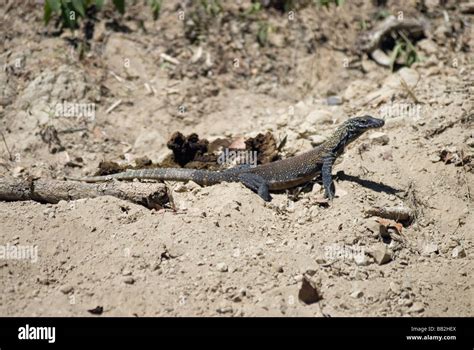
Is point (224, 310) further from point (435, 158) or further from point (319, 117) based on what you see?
point (319, 117)

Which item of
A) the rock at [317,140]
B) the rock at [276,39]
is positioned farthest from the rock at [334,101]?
the rock at [276,39]

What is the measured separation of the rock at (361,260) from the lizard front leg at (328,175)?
1.28m

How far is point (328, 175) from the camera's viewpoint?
867 cm

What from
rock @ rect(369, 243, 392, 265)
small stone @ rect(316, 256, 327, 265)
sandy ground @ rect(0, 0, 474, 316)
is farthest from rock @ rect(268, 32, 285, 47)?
small stone @ rect(316, 256, 327, 265)

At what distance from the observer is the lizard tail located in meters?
8.93

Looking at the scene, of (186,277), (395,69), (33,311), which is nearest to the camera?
(33,311)

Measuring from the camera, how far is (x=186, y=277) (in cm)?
684

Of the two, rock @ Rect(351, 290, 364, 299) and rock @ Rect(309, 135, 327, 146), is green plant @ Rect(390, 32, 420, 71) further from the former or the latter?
rock @ Rect(351, 290, 364, 299)

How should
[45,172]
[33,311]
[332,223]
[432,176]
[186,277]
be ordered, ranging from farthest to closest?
[45,172] → [432,176] → [332,223] → [186,277] → [33,311]

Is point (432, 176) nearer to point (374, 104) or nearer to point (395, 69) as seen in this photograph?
point (374, 104)

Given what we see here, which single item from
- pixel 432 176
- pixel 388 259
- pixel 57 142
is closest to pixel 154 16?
pixel 57 142

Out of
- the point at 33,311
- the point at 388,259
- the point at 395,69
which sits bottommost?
the point at 33,311

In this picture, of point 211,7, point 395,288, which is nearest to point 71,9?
point 211,7

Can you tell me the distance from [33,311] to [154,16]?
7.43 m
